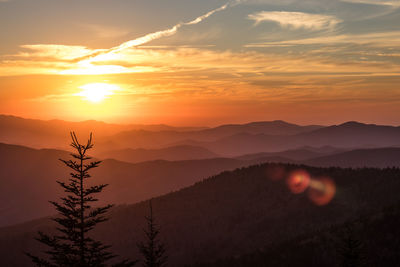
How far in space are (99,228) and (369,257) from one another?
75.1 meters

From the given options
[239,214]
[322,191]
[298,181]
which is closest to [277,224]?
[322,191]

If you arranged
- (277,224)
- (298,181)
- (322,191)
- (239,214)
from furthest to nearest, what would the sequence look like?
(298,181) < (239,214) < (322,191) < (277,224)

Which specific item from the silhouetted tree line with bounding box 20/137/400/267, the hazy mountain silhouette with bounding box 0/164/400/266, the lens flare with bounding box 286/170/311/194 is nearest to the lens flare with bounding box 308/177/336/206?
the hazy mountain silhouette with bounding box 0/164/400/266

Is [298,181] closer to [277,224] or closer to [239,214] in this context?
[239,214]

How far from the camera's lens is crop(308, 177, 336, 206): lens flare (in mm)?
70688

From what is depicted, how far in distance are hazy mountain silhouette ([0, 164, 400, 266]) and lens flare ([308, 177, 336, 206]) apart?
3.94ft

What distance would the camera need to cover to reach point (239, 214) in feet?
267

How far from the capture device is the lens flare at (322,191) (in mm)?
70688

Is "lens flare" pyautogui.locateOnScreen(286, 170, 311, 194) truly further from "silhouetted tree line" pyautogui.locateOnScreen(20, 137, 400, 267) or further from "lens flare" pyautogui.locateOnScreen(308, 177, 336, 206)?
"silhouetted tree line" pyautogui.locateOnScreen(20, 137, 400, 267)

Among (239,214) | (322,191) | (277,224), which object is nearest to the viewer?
(277,224)

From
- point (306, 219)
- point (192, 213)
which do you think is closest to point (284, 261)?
point (306, 219)

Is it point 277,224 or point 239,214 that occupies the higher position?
point 239,214

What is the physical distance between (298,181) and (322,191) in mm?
11186

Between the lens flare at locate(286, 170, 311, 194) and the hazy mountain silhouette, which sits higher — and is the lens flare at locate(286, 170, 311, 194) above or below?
above
